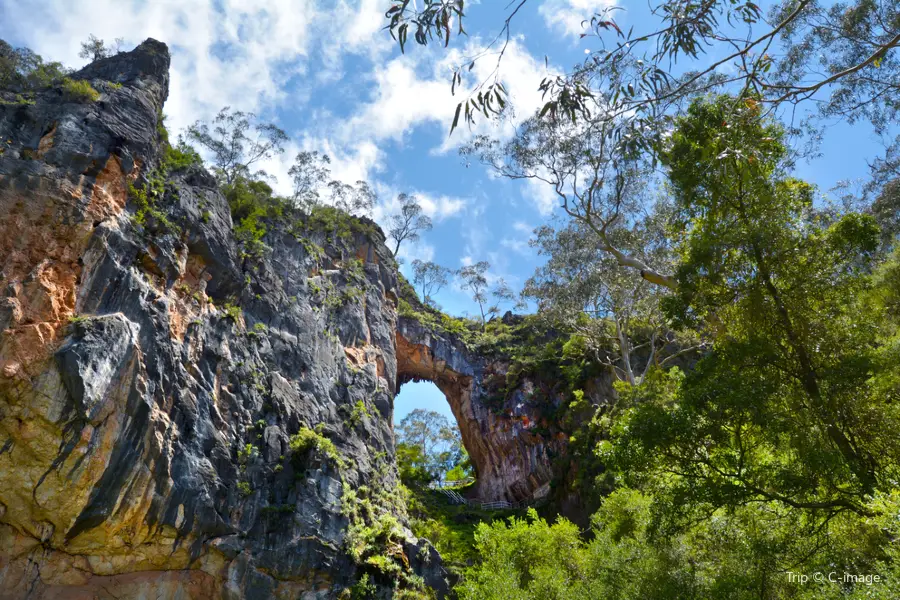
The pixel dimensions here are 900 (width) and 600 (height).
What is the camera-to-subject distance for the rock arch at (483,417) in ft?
86.2

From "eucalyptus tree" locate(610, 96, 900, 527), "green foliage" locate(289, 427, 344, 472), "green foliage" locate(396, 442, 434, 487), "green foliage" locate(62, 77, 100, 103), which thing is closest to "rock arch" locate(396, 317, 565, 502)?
"green foliage" locate(396, 442, 434, 487)

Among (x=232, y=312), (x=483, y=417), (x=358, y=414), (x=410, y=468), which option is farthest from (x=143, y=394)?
(x=483, y=417)

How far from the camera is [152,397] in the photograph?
11711mm

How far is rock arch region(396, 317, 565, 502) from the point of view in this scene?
86.2 ft

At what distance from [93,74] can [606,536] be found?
19863 mm

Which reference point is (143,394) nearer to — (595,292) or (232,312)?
(232,312)

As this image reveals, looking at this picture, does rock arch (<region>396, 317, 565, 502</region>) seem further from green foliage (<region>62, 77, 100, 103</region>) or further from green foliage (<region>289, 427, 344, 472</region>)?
green foliage (<region>62, 77, 100, 103</region>)

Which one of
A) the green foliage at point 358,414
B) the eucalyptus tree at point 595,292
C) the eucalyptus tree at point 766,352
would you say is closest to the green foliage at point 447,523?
the green foliage at point 358,414

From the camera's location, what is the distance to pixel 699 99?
27.9 feet

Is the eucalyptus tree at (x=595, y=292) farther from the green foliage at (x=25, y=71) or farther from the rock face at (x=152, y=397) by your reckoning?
the green foliage at (x=25, y=71)

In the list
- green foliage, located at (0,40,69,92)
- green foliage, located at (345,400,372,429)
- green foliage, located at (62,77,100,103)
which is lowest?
green foliage, located at (345,400,372,429)

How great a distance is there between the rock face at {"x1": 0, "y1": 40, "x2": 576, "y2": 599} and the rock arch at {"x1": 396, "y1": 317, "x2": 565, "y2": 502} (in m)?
9.56

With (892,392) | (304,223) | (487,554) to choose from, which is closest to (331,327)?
(304,223)

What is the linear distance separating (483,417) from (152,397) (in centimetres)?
1949
